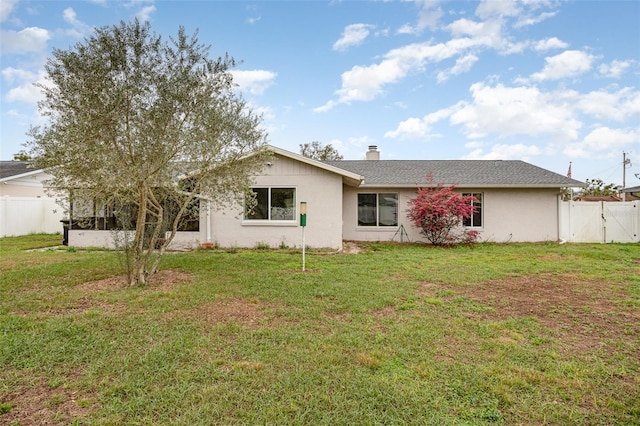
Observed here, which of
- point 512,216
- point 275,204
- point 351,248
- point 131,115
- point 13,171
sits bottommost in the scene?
point 351,248

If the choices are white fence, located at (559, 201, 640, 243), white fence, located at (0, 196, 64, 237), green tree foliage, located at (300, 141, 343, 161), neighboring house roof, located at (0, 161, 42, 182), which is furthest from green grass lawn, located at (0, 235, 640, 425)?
green tree foliage, located at (300, 141, 343, 161)

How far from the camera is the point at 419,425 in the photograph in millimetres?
2371

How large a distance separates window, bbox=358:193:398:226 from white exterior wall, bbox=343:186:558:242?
0.24 m

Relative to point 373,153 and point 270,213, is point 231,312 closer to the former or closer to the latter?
point 270,213

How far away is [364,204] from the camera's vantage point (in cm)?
1358

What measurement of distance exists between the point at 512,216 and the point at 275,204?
30.7 ft

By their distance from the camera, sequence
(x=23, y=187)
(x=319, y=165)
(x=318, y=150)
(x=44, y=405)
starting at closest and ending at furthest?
(x=44, y=405), (x=319, y=165), (x=23, y=187), (x=318, y=150)

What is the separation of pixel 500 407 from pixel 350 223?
434 inches

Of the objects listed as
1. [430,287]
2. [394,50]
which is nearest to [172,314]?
[430,287]

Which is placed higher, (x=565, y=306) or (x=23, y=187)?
(x=23, y=187)

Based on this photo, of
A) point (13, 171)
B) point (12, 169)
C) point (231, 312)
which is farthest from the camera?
point (12, 169)

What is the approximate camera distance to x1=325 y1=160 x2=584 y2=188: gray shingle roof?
41.6ft

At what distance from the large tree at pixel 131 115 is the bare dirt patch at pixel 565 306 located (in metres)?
5.21

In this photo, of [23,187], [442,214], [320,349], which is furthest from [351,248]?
[23,187]
